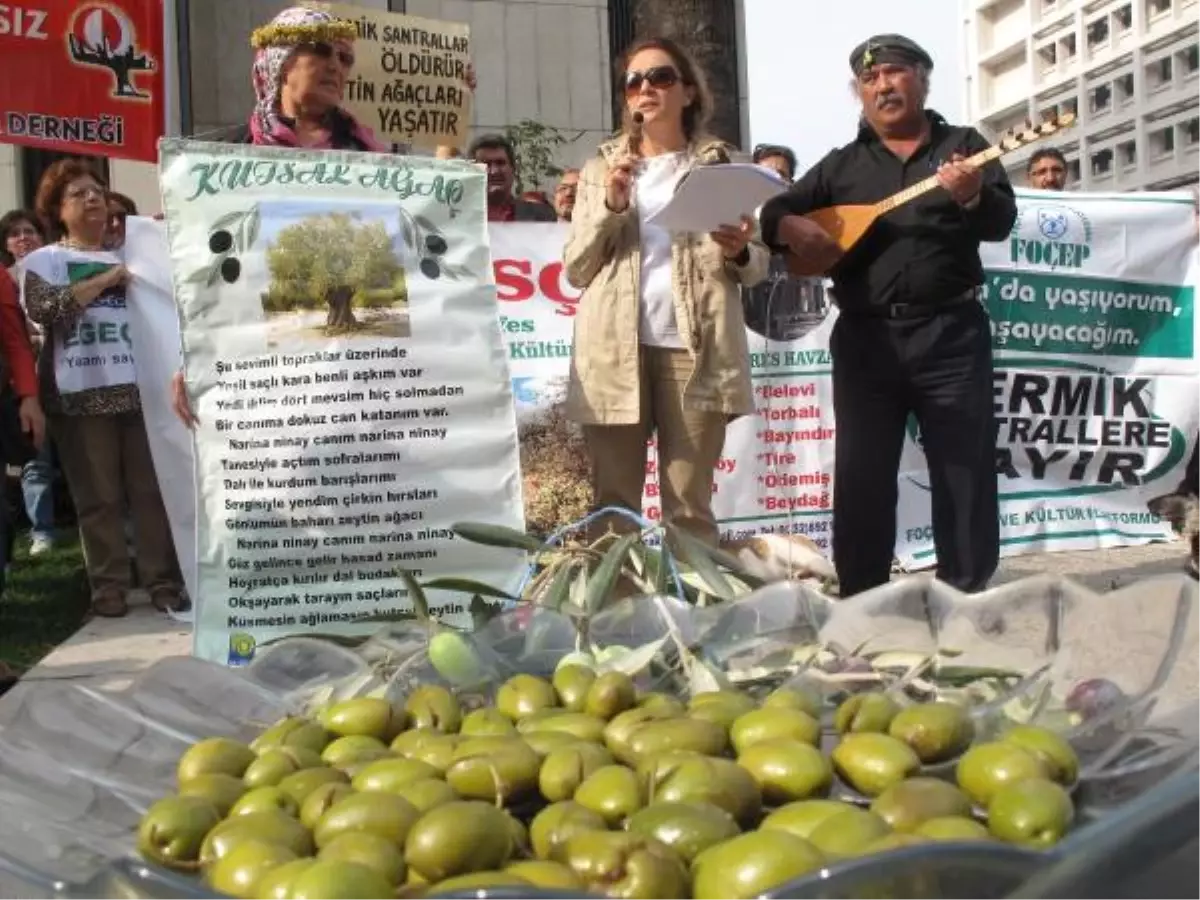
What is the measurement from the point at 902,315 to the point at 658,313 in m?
0.71

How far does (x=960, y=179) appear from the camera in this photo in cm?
383

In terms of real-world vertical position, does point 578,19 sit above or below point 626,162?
above

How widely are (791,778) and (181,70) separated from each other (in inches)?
490

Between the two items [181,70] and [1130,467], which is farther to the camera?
[181,70]

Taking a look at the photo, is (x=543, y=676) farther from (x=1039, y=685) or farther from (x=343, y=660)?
(x=1039, y=685)

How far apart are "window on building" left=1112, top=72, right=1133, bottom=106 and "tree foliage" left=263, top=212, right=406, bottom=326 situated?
94.7 meters

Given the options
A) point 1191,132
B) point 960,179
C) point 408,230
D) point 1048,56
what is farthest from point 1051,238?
point 1048,56

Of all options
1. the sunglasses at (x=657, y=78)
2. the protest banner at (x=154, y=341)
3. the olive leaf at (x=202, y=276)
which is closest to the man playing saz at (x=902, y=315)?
the sunglasses at (x=657, y=78)

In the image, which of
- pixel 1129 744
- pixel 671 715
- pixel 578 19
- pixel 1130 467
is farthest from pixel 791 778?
pixel 578 19

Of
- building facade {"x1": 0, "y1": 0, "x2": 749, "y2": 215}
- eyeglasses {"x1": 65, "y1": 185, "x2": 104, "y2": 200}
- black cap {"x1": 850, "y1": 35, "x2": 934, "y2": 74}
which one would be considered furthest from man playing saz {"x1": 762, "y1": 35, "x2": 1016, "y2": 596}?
building facade {"x1": 0, "y1": 0, "x2": 749, "y2": 215}

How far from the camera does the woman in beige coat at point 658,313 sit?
4070mm

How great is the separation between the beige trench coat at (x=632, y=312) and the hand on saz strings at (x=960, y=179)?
56 centimetres

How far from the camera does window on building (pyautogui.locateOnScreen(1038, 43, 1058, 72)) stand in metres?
101

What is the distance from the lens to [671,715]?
1379 mm
